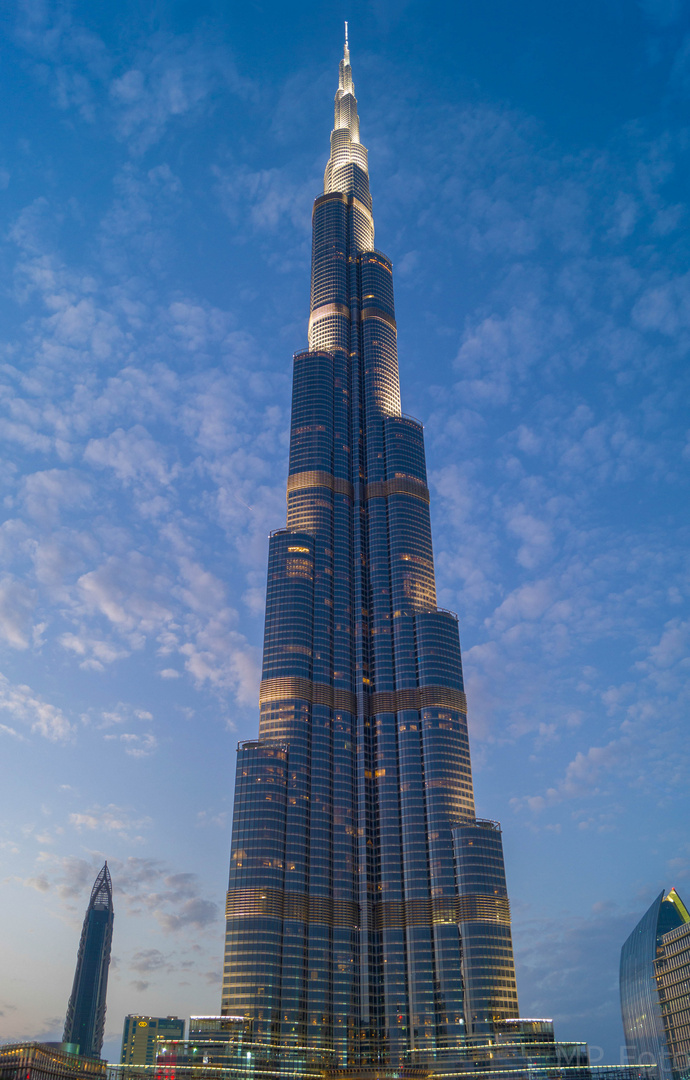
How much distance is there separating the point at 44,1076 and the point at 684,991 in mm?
143262

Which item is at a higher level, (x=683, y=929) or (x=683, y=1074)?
(x=683, y=929)

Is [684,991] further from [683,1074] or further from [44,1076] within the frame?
[44,1076]

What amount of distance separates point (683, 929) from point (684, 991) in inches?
501

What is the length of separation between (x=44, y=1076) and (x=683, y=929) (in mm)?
146518

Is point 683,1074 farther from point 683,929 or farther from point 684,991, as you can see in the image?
point 683,929

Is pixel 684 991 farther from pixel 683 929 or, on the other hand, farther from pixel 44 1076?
pixel 44 1076

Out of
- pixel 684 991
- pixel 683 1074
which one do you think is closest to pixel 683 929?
pixel 684 991

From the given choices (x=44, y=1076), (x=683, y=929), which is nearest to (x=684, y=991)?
(x=683, y=929)

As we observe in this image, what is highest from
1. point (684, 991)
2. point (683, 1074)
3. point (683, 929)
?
point (683, 929)

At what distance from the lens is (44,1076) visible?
196m

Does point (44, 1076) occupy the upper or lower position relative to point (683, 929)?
lower

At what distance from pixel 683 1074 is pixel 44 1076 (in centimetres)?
14059

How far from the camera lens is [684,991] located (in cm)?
19562

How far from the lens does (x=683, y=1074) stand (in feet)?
631
